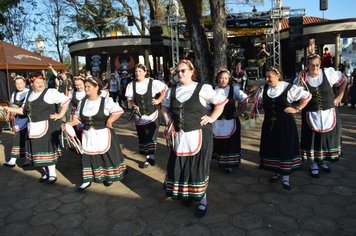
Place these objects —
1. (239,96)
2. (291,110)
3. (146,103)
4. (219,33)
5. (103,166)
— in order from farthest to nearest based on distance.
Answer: (219,33) < (146,103) < (239,96) < (103,166) < (291,110)

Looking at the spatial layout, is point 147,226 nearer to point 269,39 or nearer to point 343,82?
point 343,82

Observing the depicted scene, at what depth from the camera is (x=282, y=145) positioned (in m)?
4.00

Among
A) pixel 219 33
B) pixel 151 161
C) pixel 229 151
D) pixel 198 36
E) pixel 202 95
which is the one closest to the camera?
pixel 202 95

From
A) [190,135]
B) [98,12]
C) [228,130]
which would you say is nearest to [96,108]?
[190,135]

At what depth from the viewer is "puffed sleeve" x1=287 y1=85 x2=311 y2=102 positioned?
387cm

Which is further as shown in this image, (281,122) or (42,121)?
(42,121)

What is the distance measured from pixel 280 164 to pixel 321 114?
2.96 feet

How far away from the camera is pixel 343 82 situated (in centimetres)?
428

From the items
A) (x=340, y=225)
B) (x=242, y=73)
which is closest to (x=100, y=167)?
(x=340, y=225)

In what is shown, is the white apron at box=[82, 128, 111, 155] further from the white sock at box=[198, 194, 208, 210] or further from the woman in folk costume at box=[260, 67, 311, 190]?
the woman in folk costume at box=[260, 67, 311, 190]

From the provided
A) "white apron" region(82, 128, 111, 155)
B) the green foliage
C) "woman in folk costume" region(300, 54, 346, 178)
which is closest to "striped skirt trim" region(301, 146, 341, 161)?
"woman in folk costume" region(300, 54, 346, 178)

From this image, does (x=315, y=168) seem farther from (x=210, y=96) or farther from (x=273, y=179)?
(x=210, y=96)

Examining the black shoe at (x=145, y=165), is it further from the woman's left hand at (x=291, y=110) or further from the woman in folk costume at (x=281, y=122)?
the woman's left hand at (x=291, y=110)

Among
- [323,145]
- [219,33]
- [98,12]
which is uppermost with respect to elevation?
[98,12]
